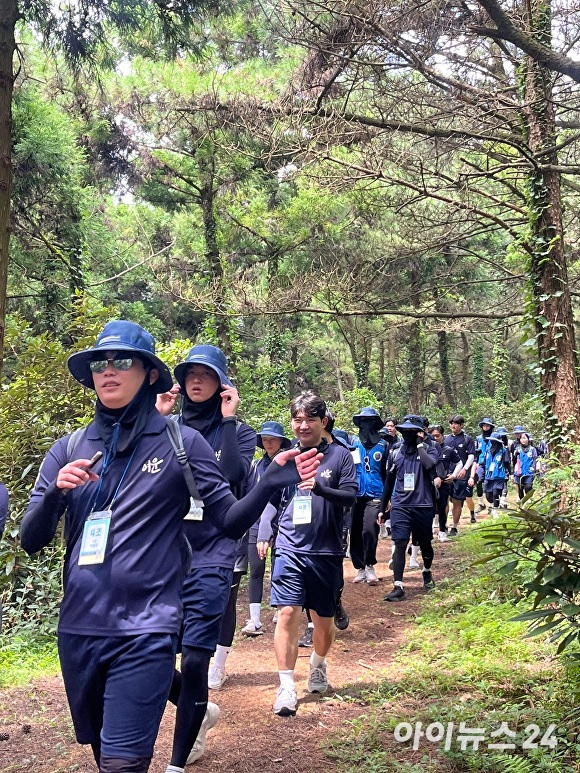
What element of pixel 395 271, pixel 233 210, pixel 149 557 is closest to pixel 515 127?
pixel 395 271

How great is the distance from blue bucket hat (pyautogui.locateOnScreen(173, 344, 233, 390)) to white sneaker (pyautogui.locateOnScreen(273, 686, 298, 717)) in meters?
2.36

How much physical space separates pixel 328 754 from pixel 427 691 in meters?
1.28

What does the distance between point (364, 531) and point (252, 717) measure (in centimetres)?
566

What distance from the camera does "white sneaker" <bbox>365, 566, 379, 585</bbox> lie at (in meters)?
11.0

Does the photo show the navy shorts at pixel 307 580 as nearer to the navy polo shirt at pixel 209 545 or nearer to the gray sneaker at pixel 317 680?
the gray sneaker at pixel 317 680

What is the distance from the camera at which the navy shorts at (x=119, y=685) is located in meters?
2.73

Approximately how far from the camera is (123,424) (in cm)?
312

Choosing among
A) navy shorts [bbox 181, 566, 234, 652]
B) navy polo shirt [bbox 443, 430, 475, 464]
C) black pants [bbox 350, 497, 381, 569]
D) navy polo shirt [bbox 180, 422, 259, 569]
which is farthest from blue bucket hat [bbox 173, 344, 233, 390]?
navy polo shirt [bbox 443, 430, 475, 464]

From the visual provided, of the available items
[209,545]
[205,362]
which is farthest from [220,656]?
[205,362]

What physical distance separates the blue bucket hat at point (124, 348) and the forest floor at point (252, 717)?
103 inches

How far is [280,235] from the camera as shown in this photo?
24.9 m

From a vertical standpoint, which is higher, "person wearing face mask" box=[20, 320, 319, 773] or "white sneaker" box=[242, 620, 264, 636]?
"person wearing face mask" box=[20, 320, 319, 773]

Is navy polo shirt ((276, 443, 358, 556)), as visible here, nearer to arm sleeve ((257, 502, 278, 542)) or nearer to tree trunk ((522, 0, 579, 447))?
arm sleeve ((257, 502, 278, 542))

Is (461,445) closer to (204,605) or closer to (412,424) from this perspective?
(412,424)
